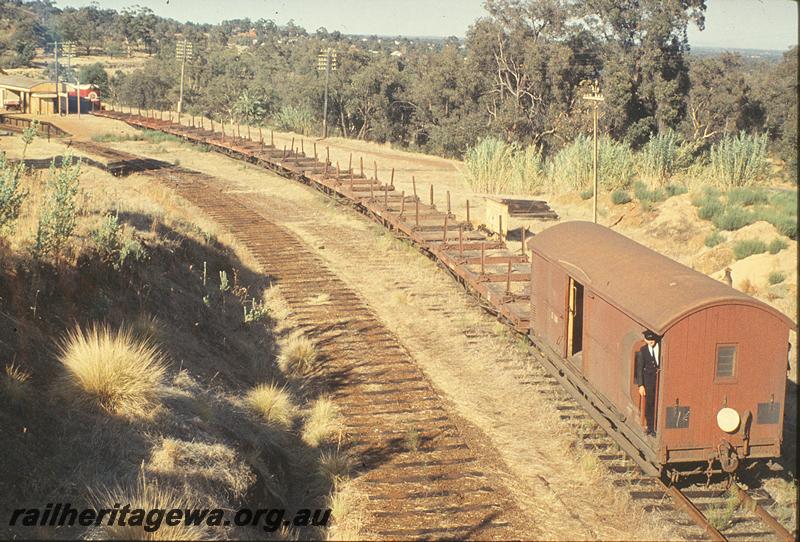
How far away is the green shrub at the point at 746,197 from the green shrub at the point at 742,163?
2526mm

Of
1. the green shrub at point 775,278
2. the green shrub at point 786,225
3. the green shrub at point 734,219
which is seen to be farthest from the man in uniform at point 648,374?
the green shrub at point 734,219

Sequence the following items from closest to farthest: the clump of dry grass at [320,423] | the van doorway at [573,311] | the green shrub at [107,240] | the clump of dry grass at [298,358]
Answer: the clump of dry grass at [320,423]
the van doorway at [573,311]
the green shrub at [107,240]
the clump of dry grass at [298,358]

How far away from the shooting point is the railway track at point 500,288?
970 centimetres

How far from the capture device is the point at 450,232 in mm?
21000

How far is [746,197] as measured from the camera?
2378 centimetres

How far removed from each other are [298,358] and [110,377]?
5.02 m

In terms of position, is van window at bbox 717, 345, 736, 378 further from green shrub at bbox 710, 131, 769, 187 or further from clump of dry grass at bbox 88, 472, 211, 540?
green shrub at bbox 710, 131, 769, 187

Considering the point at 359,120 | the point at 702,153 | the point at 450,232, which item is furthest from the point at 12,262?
the point at 359,120

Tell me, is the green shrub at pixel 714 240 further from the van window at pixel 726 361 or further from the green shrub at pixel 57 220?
the green shrub at pixel 57 220

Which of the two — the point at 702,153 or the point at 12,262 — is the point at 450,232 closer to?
the point at 12,262

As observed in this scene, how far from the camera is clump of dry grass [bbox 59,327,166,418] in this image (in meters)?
9.05

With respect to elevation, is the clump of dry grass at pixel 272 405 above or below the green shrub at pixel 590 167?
below

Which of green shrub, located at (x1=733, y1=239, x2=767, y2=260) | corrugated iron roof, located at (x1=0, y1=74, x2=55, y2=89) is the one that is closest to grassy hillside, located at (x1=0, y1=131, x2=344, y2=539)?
green shrub, located at (x1=733, y1=239, x2=767, y2=260)

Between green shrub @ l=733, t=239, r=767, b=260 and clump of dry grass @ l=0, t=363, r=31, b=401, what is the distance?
54.1 feet
